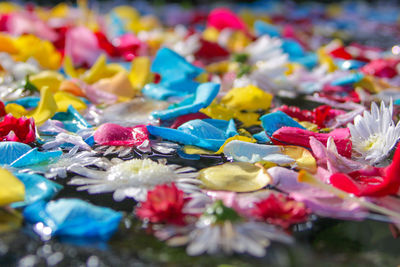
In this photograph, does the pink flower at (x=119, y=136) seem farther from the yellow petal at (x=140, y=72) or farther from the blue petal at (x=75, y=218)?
the yellow petal at (x=140, y=72)

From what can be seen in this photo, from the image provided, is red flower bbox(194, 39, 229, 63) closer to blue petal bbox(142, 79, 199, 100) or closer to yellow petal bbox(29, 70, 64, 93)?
blue petal bbox(142, 79, 199, 100)

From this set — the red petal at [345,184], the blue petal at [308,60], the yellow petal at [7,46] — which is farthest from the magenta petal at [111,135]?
the blue petal at [308,60]

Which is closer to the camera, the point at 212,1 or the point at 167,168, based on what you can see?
the point at 167,168

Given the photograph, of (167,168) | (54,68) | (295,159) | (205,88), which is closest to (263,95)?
(205,88)

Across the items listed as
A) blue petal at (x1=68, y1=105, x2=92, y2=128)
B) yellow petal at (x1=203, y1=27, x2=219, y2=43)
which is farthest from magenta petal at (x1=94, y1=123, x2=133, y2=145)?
yellow petal at (x1=203, y1=27, x2=219, y2=43)

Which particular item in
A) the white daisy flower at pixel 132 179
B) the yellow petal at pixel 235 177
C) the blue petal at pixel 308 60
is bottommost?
the blue petal at pixel 308 60

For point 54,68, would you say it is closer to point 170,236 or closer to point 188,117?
point 188,117
